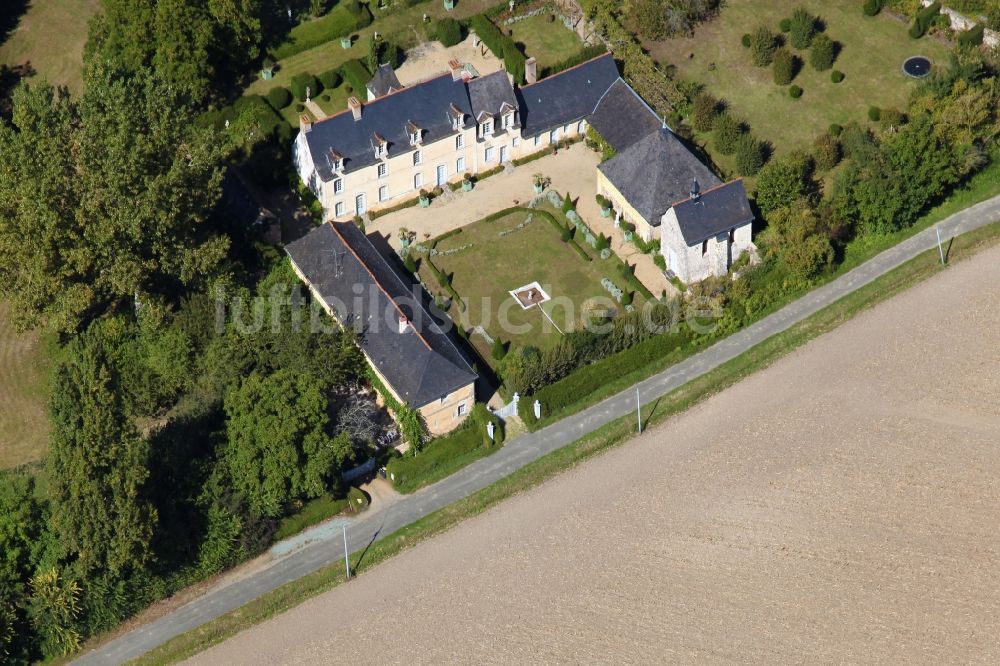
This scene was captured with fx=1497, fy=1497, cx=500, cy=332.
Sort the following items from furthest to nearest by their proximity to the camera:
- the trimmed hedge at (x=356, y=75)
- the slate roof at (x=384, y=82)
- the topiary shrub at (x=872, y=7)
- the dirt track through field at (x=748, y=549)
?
the topiary shrub at (x=872, y=7) → the trimmed hedge at (x=356, y=75) → the slate roof at (x=384, y=82) → the dirt track through field at (x=748, y=549)

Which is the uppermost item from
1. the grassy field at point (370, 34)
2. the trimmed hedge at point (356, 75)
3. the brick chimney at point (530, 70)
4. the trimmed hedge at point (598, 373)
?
the grassy field at point (370, 34)

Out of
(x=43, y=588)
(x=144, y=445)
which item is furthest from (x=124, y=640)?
(x=144, y=445)

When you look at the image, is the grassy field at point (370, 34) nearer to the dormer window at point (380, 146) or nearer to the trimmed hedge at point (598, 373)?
the dormer window at point (380, 146)

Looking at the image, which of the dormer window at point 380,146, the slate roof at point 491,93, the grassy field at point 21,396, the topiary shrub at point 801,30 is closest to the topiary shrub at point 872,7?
the topiary shrub at point 801,30

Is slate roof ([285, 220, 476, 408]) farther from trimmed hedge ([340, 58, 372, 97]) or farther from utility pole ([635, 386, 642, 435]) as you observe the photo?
trimmed hedge ([340, 58, 372, 97])

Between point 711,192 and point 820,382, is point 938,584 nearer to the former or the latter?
point 820,382

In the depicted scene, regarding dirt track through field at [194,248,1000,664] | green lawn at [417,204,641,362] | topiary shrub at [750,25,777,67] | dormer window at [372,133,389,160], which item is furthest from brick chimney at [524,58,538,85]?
dirt track through field at [194,248,1000,664]
